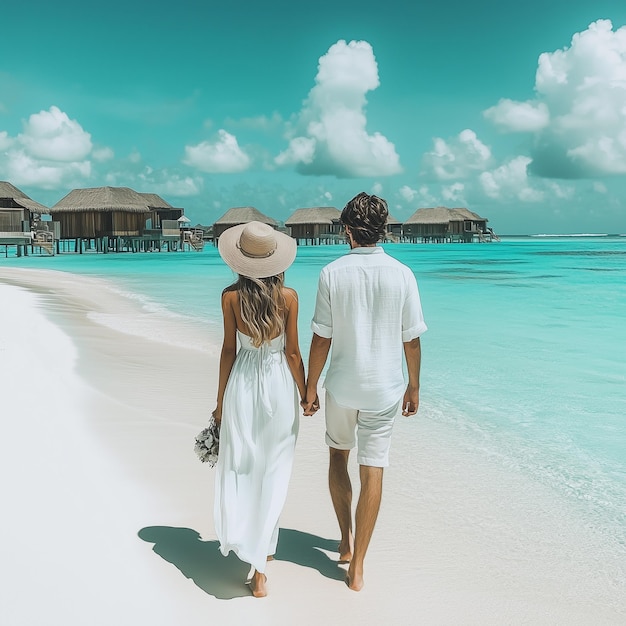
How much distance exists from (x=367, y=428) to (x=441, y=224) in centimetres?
6948

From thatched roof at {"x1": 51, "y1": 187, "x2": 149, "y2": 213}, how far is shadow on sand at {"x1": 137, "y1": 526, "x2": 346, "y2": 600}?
4343cm

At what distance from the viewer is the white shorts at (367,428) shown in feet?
8.15

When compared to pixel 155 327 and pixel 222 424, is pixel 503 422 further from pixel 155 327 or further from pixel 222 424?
pixel 155 327

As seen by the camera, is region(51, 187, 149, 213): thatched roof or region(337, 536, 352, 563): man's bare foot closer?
region(337, 536, 352, 563): man's bare foot

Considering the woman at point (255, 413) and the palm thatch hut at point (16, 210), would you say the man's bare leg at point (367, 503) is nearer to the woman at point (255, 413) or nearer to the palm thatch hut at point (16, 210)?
the woman at point (255, 413)

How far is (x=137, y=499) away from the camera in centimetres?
346

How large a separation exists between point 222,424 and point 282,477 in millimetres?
297

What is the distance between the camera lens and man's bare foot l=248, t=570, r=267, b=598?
8.37 ft

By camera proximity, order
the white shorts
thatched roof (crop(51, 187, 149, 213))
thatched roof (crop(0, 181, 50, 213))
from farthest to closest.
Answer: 1. thatched roof (crop(51, 187, 149, 213))
2. thatched roof (crop(0, 181, 50, 213))
3. the white shorts

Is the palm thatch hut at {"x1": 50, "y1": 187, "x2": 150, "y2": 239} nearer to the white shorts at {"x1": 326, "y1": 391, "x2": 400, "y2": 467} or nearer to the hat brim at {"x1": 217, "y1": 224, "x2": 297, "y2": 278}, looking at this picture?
the hat brim at {"x1": 217, "y1": 224, "x2": 297, "y2": 278}

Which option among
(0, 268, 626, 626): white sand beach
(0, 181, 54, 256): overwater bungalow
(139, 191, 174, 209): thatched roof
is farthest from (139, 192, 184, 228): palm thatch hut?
(0, 268, 626, 626): white sand beach

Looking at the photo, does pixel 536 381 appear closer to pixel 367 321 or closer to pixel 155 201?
pixel 367 321

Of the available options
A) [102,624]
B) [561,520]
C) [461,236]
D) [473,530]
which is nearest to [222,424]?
[102,624]

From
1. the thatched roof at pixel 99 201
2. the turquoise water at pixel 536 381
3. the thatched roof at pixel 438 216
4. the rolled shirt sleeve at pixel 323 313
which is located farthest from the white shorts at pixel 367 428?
the thatched roof at pixel 438 216
